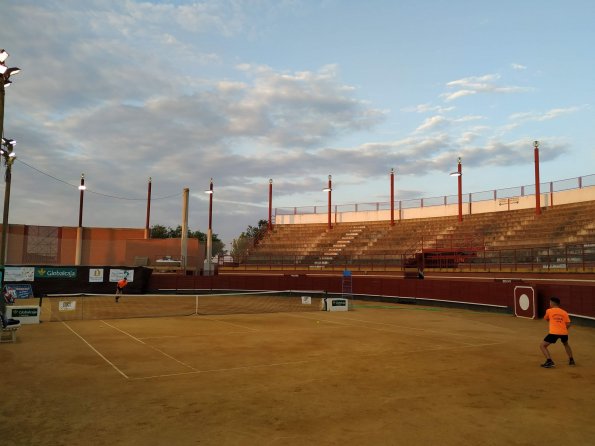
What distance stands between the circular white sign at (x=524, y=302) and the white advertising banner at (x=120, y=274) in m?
32.6

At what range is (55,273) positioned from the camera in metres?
38.9

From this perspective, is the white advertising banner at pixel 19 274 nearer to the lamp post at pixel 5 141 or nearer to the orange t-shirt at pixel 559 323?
the lamp post at pixel 5 141

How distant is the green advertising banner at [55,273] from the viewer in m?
38.3

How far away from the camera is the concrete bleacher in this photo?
124ft

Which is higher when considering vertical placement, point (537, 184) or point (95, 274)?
point (537, 184)

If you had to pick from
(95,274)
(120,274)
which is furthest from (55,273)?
(120,274)

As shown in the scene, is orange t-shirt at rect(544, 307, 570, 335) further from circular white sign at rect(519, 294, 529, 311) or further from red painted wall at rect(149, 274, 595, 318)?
circular white sign at rect(519, 294, 529, 311)

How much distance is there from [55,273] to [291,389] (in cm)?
3518

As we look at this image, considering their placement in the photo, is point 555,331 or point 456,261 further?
point 456,261

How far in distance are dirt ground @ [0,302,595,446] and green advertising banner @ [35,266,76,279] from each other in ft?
73.9

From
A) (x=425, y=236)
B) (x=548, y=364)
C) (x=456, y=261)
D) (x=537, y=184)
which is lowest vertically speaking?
(x=548, y=364)

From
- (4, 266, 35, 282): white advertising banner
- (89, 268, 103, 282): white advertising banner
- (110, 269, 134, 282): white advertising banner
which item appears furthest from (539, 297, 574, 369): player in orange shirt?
(4, 266, 35, 282): white advertising banner

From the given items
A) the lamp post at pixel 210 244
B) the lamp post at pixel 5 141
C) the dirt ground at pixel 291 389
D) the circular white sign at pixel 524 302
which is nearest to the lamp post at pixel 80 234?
the lamp post at pixel 210 244

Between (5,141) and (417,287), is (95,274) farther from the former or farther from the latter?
(417,287)
